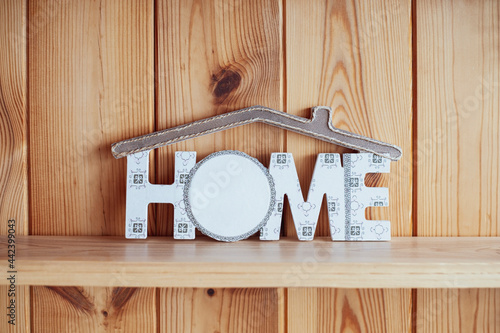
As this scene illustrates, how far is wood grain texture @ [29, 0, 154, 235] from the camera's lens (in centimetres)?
61

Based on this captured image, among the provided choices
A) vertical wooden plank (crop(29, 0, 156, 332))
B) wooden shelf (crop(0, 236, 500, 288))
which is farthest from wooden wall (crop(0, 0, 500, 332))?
wooden shelf (crop(0, 236, 500, 288))

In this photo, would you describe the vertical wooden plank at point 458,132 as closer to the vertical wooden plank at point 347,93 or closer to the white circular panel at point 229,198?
the vertical wooden plank at point 347,93

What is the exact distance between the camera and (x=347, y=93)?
618 millimetres

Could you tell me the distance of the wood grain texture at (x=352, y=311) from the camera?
0.62m

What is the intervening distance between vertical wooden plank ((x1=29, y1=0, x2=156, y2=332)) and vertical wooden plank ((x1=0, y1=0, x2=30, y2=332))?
14 mm

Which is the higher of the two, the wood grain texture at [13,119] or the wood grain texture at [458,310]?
the wood grain texture at [13,119]

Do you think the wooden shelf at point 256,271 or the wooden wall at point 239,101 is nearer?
the wooden shelf at point 256,271

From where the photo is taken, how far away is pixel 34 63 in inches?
24.3

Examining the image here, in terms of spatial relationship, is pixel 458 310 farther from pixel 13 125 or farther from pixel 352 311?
pixel 13 125

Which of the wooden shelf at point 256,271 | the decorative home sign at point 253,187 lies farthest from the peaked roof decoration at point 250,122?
the wooden shelf at point 256,271

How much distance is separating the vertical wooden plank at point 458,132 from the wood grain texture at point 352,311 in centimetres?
6

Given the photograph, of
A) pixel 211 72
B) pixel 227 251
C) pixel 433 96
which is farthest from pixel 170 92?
pixel 433 96

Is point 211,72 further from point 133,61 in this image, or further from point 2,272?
point 2,272

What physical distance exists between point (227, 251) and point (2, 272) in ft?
0.96
